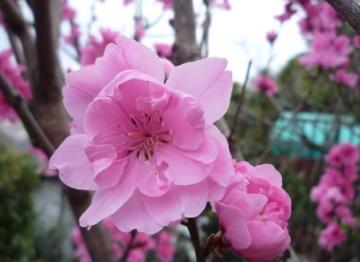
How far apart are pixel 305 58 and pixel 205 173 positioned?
93.0 inches

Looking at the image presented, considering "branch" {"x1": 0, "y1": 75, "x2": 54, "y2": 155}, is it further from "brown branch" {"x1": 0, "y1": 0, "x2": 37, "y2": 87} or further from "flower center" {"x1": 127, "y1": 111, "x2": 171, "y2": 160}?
"flower center" {"x1": 127, "y1": 111, "x2": 171, "y2": 160}

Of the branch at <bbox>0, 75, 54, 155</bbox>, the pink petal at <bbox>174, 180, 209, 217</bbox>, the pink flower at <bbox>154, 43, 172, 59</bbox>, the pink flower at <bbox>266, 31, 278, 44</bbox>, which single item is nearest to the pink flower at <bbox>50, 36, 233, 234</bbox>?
the pink petal at <bbox>174, 180, 209, 217</bbox>

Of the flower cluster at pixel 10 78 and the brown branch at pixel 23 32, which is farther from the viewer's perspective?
the flower cluster at pixel 10 78

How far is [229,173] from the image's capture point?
0.54 metres

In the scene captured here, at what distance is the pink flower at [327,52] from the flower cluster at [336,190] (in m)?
0.42

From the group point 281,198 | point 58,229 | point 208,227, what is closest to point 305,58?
point 208,227

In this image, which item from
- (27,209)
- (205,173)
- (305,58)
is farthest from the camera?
(27,209)

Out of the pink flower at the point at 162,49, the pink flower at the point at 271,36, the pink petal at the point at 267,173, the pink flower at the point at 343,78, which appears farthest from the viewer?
the pink flower at the point at 343,78

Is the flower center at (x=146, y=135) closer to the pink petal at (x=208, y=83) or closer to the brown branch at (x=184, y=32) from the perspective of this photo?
the pink petal at (x=208, y=83)

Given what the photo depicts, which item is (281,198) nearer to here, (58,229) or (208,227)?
Result: (208,227)

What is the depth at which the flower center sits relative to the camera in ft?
1.92

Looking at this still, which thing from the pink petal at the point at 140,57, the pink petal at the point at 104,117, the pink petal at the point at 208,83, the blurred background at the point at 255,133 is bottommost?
the blurred background at the point at 255,133

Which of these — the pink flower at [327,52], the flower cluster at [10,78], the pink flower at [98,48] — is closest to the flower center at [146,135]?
the pink flower at [98,48]

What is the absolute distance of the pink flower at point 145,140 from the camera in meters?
0.54
